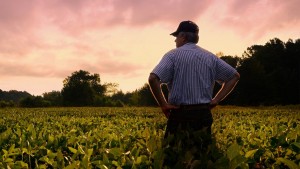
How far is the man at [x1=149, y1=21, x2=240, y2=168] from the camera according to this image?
4984 millimetres

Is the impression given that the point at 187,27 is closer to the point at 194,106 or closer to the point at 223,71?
the point at 223,71

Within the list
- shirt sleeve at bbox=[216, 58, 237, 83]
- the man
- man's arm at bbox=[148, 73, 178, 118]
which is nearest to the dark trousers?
the man

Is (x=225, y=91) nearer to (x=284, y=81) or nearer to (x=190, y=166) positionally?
(x=190, y=166)

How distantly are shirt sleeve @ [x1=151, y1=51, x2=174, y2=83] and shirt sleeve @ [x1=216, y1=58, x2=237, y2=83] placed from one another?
663 mm

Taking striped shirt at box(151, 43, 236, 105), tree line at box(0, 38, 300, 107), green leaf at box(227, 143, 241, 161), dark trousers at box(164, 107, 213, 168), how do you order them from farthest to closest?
tree line at box(0, 38, 300, 107), striped shirt at box(151, 43, 236, 105), dark trousers at box(164, 107, 213, 168), green leaf at box(227, 143, 241, 161)

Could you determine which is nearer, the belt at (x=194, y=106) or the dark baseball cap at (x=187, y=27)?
the belt at (x=194, y=106)

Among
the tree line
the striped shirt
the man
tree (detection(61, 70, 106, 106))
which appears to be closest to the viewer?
the man

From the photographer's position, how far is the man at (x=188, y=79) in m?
4.98

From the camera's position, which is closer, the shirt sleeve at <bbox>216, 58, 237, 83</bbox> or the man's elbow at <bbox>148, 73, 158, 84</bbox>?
the man's elbow at <bbox>148, 73, 158, 84</bbox>

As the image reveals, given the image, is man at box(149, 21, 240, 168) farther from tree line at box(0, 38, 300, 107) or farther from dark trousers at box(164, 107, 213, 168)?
tree line at box(0, 38, 300, 107)

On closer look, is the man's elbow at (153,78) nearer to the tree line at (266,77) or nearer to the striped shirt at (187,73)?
the striped shirt at (187,73)

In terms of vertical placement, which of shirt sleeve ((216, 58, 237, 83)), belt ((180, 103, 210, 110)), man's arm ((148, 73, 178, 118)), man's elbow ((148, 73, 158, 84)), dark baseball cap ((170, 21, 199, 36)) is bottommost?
belt ((180, 103, 210, 110))

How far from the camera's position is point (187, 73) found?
5180 millimetres

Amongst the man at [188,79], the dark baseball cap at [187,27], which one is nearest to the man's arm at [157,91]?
the man at [188,79]
